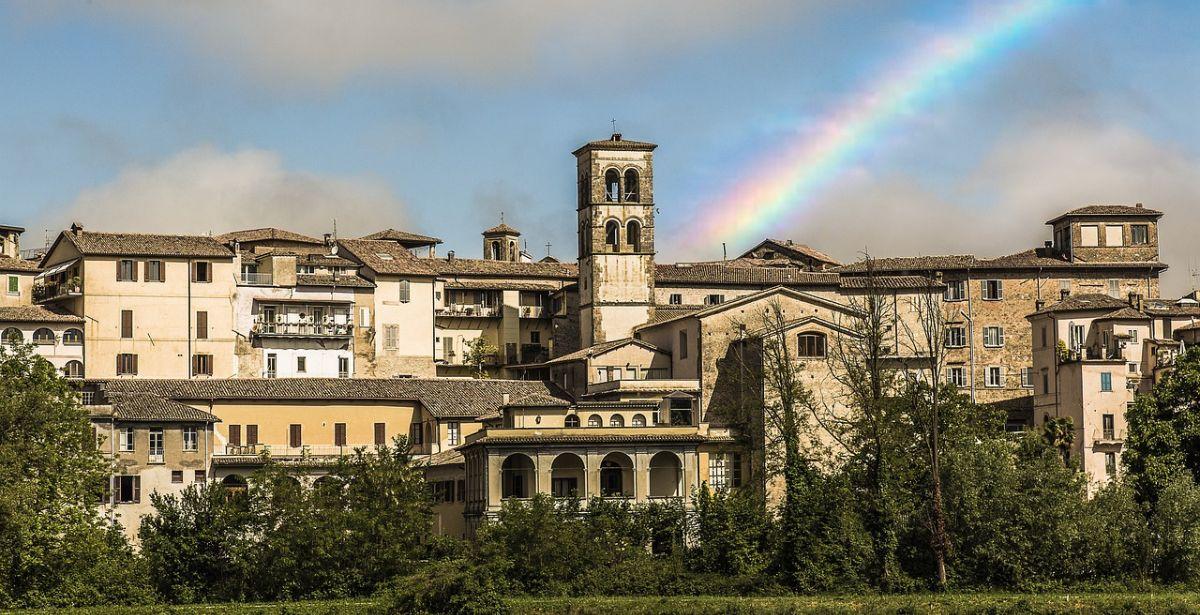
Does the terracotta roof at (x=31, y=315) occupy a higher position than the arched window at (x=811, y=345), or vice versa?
the terracotta roof at (x=31, y=315)

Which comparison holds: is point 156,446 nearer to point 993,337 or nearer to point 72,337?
point 72,337

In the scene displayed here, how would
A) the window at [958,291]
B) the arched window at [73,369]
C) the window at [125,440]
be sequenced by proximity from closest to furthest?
the window at [125,440] < the arched window at [73,369] < the window at [958,291]

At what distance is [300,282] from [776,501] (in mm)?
28624

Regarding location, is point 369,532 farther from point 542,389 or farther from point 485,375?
point 485,375

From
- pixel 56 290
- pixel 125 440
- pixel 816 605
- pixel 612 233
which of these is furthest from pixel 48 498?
pixel 612 233

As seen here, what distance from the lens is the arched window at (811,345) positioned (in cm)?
8194

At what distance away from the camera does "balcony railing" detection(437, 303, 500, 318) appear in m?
103

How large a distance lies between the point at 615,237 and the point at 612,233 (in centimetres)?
28

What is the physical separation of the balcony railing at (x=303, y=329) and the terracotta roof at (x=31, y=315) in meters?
8.40

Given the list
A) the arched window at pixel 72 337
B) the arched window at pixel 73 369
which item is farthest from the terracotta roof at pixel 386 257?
the arched window at pixel 73 369

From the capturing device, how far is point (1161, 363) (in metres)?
89.4

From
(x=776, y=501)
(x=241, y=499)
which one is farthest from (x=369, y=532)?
(x=776, y=501)

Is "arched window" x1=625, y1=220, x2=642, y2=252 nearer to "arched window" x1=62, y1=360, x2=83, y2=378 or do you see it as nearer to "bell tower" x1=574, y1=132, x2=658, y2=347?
"bell tower" x1=574, y1=132, x2=658, y2=347

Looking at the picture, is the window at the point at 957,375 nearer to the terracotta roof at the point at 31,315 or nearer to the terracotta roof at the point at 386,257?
the terracotta roof at the point at 386,257
